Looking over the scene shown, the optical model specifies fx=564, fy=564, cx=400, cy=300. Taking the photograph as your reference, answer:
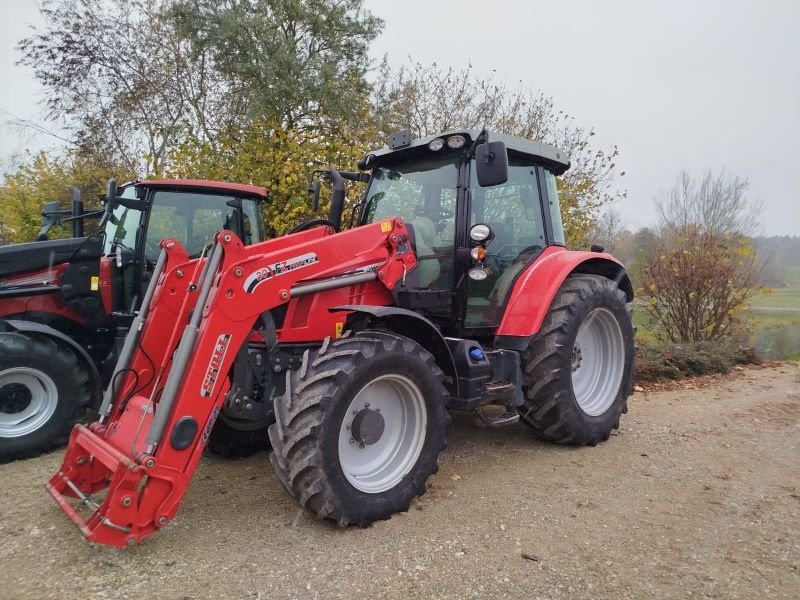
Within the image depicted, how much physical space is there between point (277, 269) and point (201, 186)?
9.90ft

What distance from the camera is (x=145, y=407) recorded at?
118 inches

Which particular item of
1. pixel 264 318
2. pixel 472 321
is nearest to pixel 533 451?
pixel 472 321

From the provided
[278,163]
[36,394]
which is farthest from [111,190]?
[278,163]

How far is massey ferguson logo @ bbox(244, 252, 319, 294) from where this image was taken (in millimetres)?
3043

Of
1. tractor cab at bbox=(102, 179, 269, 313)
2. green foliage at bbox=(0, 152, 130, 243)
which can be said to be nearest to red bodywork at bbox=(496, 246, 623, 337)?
tractor cab at bbox=(102, 179, 269, 313)

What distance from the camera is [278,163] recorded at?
8.97m

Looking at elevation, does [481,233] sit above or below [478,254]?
above

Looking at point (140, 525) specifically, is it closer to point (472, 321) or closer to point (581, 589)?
point (581, 589)

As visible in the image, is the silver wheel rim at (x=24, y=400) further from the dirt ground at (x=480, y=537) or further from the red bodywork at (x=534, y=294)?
the red bodywork at (x=534, y=294)

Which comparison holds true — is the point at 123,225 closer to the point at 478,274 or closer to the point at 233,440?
the point at 233,440

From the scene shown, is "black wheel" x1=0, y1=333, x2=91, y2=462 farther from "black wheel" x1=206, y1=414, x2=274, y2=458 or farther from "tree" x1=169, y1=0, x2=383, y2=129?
"tree" x1=169, y1=0, x2=383, y2=129

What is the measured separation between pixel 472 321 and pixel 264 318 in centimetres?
162

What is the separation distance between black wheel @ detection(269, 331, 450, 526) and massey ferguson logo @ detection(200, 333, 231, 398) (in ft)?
1.18

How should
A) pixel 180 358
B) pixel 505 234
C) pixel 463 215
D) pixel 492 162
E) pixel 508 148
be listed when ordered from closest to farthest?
pixel 180 358, pixel 492 162, pixel 463 215, pixel 508 148, pixel 505 234
